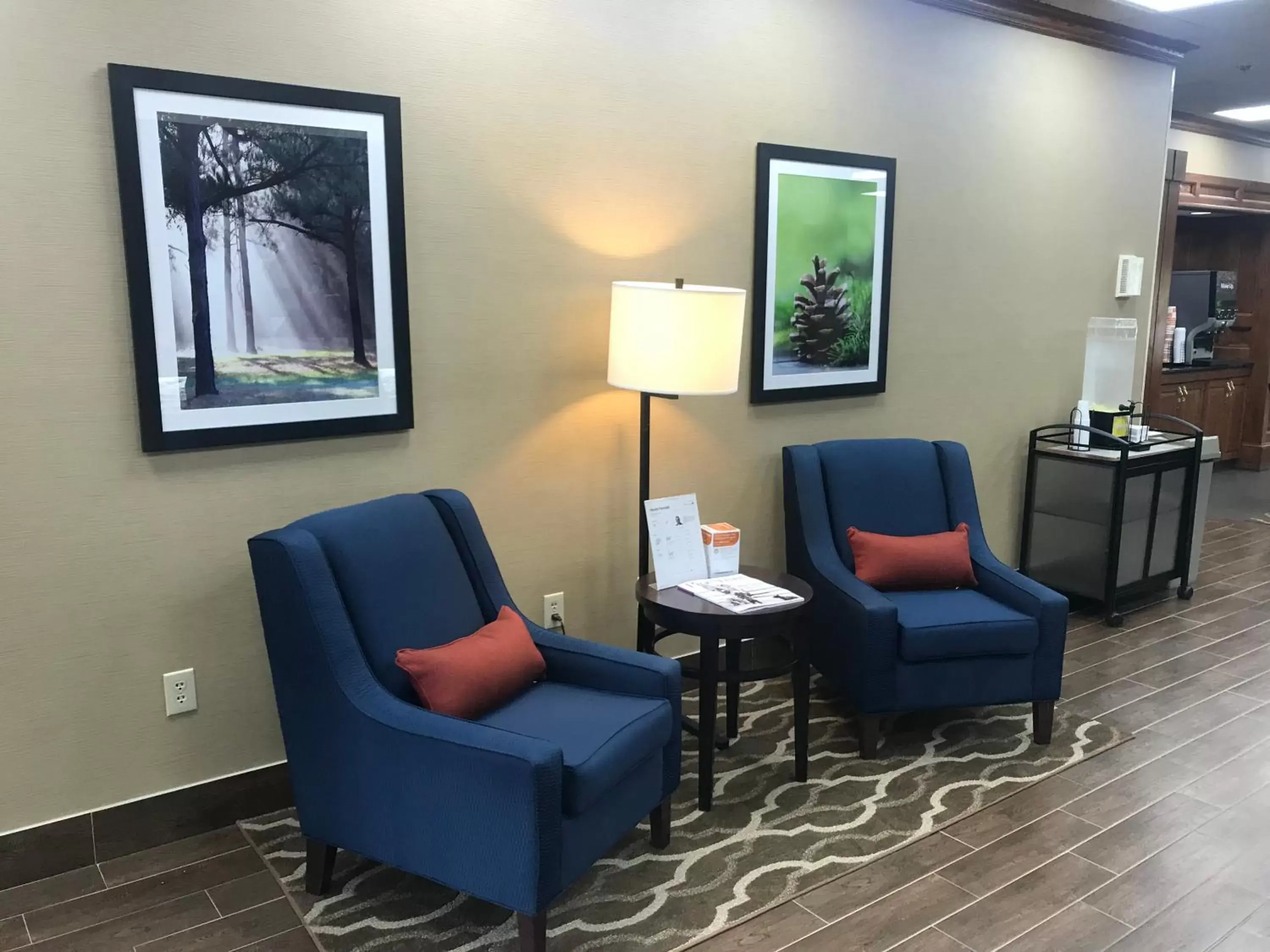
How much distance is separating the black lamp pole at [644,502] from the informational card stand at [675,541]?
0.04m

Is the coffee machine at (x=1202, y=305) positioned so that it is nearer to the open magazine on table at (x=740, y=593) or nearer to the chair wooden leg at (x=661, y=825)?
the open magazine on table at (x=740, y=593)

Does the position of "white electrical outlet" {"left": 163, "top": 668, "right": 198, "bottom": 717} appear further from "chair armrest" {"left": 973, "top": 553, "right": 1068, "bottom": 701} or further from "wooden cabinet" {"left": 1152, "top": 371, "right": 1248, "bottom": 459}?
"wooden cabinet" {"left": 1152, "top": 371, "right": 1248, "bottom": 459}

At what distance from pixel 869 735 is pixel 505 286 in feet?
6.01

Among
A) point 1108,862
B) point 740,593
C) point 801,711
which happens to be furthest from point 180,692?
point 1108,862

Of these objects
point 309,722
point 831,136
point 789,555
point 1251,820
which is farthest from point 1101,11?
point 309,722

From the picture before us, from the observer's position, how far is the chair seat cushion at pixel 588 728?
2.10 m

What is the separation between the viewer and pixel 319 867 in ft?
7.80

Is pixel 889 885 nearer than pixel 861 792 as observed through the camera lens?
Yes

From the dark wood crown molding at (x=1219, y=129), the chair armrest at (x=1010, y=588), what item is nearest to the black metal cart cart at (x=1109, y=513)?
the chair armrest at (x=1010, y=588)

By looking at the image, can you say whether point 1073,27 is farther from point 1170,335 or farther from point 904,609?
point 1170,335

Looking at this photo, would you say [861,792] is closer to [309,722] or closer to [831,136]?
[309,722]

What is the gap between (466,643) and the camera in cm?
243

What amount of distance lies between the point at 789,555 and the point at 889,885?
1.37 m

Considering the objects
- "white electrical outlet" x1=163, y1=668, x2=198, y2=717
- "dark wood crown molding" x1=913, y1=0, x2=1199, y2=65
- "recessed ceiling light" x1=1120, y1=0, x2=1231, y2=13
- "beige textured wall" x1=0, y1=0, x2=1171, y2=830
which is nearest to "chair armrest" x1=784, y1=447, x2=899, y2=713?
"beige textured wall" x1=0, y1=0, x2=1171, y2=830
